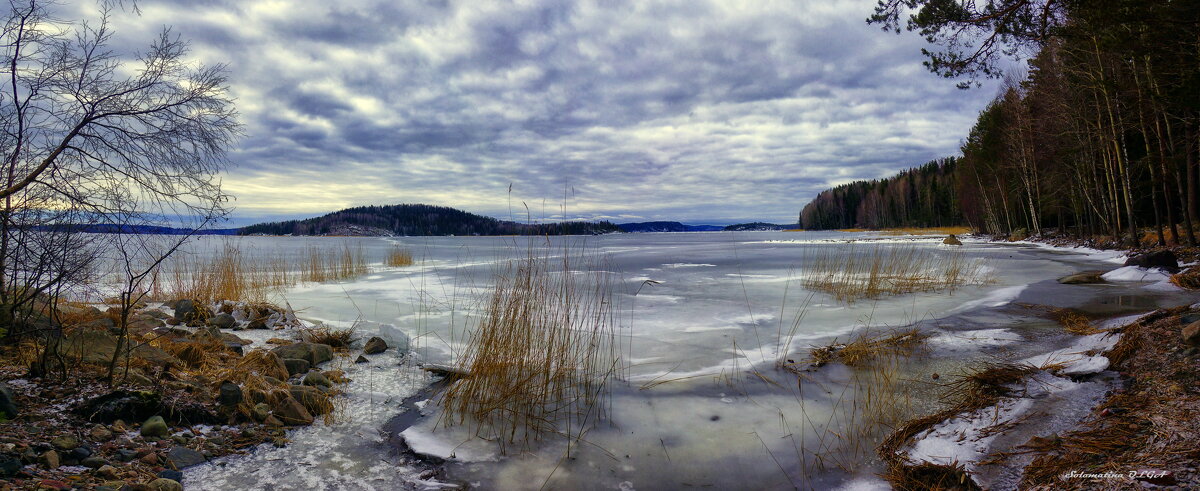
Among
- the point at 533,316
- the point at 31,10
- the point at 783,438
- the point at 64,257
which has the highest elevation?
the point at 31,10

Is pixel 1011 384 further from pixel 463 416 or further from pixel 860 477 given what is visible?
pixel 463 416

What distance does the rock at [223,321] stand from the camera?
5837mm

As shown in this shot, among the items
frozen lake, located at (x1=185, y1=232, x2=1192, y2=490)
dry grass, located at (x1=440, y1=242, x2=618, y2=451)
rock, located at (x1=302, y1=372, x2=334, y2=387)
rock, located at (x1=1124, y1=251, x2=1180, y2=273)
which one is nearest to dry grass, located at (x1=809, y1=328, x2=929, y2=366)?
frozen lake, located at (x1=185, y1=232, x2=1192, y2=490)

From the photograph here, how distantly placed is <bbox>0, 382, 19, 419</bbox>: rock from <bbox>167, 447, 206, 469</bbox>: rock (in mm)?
730

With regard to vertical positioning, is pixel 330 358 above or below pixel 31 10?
below

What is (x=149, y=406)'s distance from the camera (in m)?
2.92

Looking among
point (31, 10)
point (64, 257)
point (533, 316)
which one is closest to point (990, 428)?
point (533, 316)

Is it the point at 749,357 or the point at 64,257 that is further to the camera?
the point at 749,357

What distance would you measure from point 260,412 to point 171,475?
78cm

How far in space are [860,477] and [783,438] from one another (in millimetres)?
551

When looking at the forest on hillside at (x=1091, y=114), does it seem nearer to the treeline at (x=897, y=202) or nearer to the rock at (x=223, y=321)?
the rock at (x=223, y=321)

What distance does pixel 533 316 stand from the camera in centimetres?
407

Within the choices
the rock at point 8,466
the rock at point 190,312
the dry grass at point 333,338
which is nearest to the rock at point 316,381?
the dry grass at point 333,338

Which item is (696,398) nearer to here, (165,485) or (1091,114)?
(165,485)
